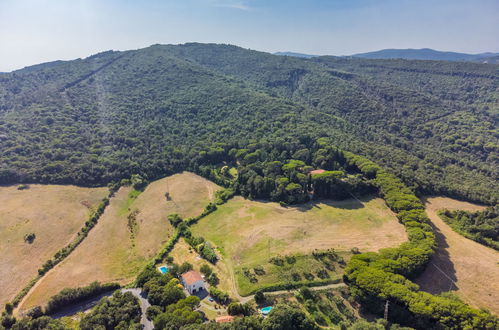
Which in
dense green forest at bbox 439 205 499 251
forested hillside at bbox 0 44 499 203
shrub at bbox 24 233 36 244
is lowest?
dense green forest at bbox 439 205 499 251

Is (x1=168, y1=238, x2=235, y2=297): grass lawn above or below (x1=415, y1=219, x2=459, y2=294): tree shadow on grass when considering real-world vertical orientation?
above

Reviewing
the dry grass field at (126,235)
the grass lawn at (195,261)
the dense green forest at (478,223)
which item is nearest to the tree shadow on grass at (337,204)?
the dense green forest at (478,223)

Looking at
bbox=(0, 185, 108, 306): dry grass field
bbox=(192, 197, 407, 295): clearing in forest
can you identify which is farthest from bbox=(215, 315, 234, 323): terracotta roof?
bbox=(0, 185, 108, 306): dry grass field

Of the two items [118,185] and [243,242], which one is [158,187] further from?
[243,242]

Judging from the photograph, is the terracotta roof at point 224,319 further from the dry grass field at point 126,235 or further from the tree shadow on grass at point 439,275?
the tree shadow on grass at point 439,275

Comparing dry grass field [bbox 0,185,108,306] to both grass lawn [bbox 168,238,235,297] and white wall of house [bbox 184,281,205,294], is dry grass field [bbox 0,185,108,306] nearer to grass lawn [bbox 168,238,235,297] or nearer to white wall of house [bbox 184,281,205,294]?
grass lawn [bbox 168,238,235,297]

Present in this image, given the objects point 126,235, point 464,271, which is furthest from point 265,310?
point 126,235

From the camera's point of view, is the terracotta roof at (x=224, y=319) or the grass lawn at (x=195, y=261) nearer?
the terracotta roof at (x=224, y=319)
